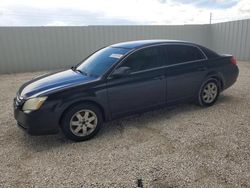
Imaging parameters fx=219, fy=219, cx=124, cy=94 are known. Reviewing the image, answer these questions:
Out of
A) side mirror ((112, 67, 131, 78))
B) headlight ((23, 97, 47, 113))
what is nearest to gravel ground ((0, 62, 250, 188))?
headlight ((23, 97, 47, 113))

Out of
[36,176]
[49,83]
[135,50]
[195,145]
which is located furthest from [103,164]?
[135,50]

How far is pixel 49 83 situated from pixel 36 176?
1482 mm

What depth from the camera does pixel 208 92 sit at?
4660mm

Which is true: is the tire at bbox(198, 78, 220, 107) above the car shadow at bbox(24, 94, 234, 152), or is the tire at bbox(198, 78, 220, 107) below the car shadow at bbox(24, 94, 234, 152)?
above

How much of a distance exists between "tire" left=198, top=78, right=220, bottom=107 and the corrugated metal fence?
7.52m

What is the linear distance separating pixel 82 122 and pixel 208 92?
9.14 feet

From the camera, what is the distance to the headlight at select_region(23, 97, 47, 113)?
10.3 feet

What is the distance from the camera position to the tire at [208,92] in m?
4.58

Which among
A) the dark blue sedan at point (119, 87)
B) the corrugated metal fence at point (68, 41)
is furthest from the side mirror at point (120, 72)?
the corrugated metal fence at point (68, 41)

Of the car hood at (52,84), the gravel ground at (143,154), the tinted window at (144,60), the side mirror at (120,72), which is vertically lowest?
the gravel ground at (143,154)

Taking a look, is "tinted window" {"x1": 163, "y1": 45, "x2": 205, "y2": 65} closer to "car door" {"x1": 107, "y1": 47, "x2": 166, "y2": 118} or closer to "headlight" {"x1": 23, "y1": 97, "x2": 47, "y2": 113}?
"car door" {"x1": 107, "y1": 47, "x2": 166, "y2": 118}

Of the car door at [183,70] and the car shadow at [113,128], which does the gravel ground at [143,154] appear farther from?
the car door at [183,70]

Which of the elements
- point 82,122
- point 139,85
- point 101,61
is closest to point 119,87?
point 139,85

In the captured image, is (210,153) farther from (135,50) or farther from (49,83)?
(49,83)
